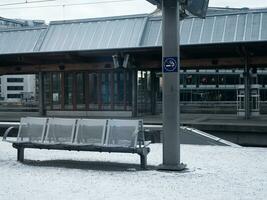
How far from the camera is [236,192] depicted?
684 cm

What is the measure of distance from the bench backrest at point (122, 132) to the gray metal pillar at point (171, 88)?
0.63m

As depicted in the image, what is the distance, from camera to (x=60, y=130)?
9977 mm

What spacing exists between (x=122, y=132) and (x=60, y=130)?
4.71 feet

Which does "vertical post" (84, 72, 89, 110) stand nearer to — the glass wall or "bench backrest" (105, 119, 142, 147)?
the glass wall

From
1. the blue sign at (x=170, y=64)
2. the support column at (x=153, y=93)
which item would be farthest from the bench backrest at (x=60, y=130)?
the support column at (x=153, y=93)

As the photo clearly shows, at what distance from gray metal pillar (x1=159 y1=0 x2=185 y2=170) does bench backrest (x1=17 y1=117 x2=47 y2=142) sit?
9.12 ft

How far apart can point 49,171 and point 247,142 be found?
9.93 metres

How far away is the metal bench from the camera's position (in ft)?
29.7

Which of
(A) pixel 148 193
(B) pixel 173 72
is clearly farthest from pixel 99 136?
(A) pixel 148 193

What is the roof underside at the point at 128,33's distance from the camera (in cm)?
2255

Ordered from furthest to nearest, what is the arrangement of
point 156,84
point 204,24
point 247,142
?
point 156,84, point 204,24, point 247,142

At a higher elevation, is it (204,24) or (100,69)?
(204,24)

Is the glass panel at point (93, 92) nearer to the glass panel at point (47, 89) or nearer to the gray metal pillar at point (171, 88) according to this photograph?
the glass panel at point (47, 89)

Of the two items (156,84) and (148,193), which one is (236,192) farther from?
(156,84)
